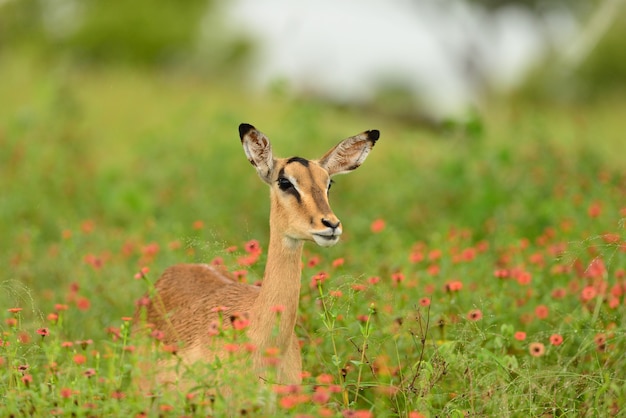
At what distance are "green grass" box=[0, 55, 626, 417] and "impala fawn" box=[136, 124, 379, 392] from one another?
24 centimetres

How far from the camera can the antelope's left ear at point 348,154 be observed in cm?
552

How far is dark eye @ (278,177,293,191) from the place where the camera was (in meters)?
5.13

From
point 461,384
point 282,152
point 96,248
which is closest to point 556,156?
point 282,152

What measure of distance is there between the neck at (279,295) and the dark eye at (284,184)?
0.26m

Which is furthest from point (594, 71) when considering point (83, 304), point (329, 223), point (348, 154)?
point (329, 223)

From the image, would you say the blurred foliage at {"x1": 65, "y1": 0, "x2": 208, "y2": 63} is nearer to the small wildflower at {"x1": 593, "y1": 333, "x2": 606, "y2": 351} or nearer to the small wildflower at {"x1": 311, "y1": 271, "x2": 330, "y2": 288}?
the small wildflower at {"x1": 311, "y1": 271, "x2": 330, "y2": 288}

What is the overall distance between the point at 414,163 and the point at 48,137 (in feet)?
15.8

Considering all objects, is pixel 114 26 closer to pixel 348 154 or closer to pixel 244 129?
pixel 348 154

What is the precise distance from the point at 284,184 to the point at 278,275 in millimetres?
501

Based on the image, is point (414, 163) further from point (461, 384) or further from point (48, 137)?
point (461, 384)

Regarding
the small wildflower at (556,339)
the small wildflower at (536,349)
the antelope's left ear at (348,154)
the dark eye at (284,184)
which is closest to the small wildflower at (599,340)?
the small wildflower at (556,339)

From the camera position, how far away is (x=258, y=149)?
17.6 feet

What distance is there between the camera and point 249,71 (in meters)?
39.0

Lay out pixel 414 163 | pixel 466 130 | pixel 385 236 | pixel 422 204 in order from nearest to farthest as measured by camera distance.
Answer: pixel 385 236, pixel 422 204, pixel 466 130, pixel 414 163
